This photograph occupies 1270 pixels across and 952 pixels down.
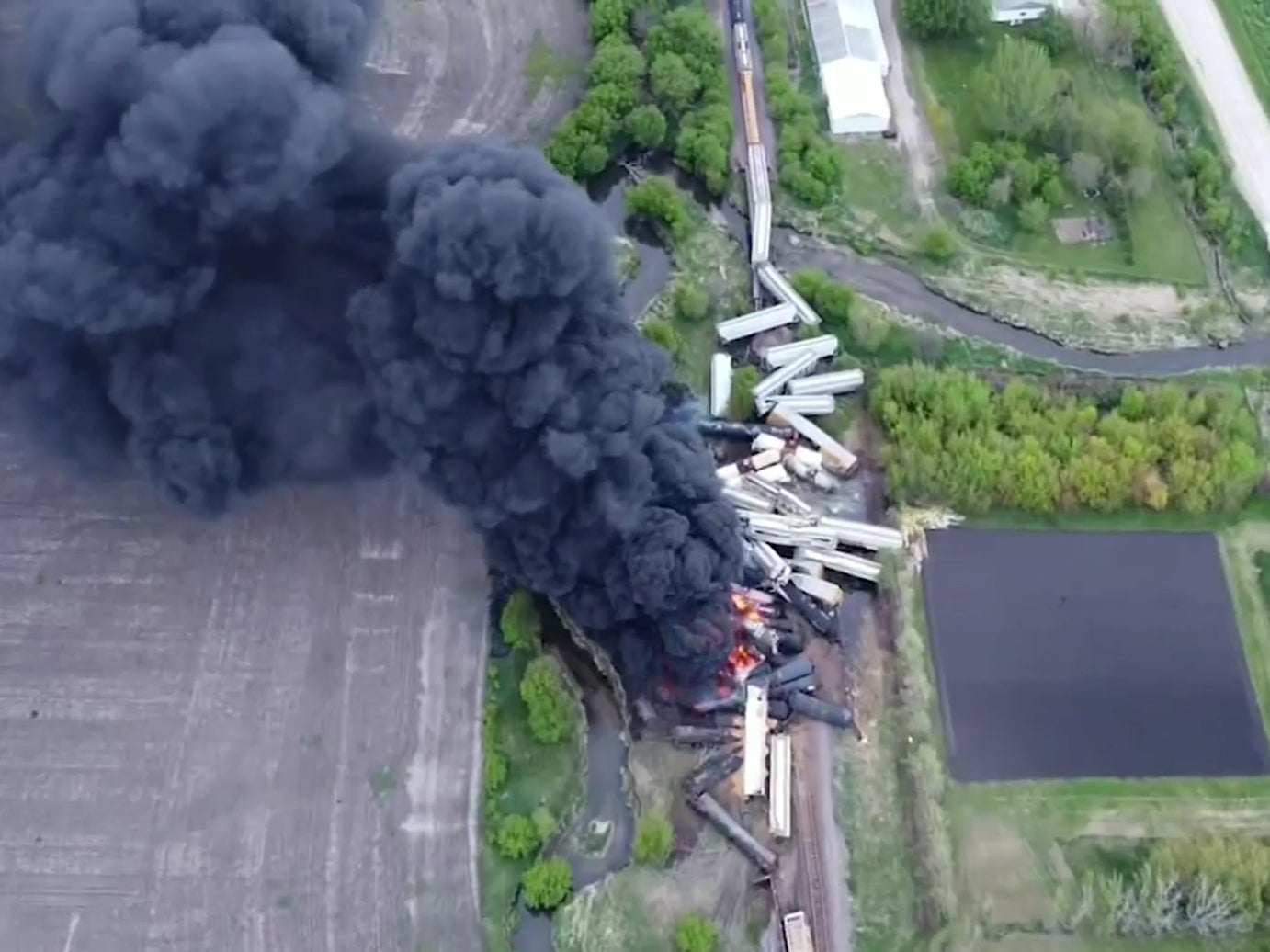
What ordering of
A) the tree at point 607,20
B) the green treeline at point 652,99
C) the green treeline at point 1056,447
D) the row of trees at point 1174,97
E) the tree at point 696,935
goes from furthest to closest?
the tree at point 607,20 < the row of trees at point 1174,97 < the green treeline at point 652,99 < the green treeline at point 1056,447 < the tree at point 696,935

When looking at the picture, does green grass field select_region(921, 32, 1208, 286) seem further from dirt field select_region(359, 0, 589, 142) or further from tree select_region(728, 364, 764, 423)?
dirt field select_region(359, 0, 589, 142)

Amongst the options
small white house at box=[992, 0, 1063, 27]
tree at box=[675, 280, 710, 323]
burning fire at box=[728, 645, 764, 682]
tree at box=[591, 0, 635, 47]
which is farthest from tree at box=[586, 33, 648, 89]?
burning fire at box=[728, 645, 764, 682]

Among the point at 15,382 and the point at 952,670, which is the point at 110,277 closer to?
the point at 15,382

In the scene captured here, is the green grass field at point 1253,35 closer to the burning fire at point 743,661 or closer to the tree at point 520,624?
the burning fire at point 743,661

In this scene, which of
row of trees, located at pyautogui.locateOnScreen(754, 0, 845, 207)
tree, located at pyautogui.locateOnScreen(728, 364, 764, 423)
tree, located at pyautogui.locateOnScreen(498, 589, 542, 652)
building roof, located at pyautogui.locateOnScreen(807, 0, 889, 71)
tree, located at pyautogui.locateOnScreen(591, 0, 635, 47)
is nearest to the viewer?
tree, located at pyautogui.locateOnScreen(498, 589, 542, 652)

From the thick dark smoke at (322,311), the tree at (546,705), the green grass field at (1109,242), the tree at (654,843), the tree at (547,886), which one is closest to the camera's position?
the thick dark smoke at (322,311)

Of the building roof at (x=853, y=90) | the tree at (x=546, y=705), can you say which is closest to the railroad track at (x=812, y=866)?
the tree at (x=546, y=705)

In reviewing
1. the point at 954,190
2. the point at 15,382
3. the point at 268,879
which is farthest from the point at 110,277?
the point at 954,190
